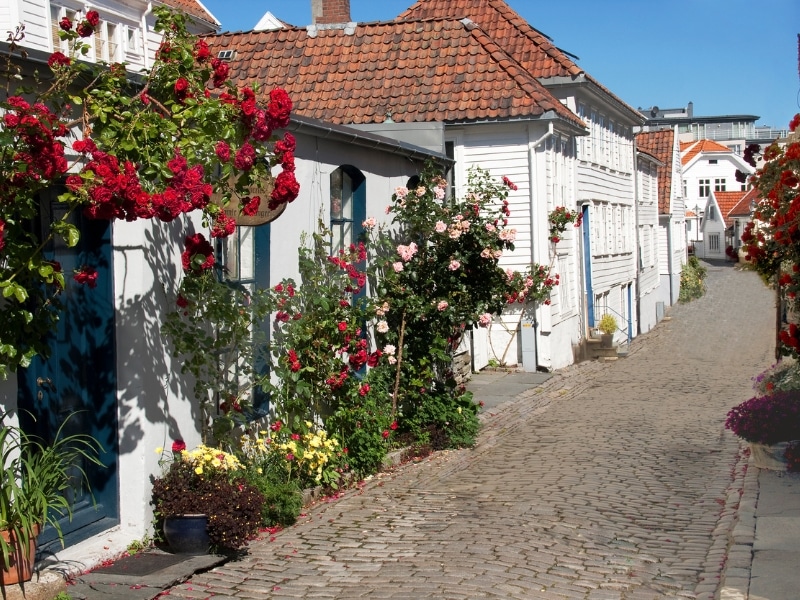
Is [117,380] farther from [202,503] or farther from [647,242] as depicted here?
[647,242]

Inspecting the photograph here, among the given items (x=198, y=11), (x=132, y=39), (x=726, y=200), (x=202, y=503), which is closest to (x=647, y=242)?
(x=198, y=11)

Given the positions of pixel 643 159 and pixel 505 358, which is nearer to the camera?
pixel 505 358

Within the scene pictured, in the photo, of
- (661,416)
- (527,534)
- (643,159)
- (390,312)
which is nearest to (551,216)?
(661,416)

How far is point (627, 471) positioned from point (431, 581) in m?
4.59

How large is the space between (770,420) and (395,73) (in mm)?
11812

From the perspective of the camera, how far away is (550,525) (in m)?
8.30

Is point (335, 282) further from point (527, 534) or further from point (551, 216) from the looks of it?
point (551, 216)

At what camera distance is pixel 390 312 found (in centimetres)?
1173

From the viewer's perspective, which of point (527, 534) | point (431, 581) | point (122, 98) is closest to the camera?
point (122, 98)

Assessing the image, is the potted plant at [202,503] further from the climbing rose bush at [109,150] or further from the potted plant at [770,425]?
the potted plant at [770,425]

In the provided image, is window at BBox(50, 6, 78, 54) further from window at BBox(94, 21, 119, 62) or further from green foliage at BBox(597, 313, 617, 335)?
green foliage at BBox(597, 313, 617, 335)

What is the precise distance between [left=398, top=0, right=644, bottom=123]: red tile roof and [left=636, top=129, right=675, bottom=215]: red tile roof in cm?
1936

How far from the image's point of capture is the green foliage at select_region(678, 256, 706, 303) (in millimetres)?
45506

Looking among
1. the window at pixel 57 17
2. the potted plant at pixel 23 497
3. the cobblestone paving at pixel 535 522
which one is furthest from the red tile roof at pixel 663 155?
the potted plant at pixel 23 497
